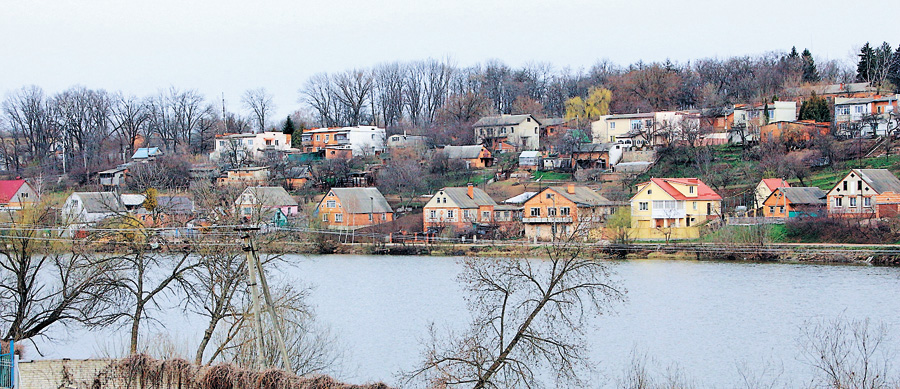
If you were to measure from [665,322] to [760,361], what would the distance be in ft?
14.9

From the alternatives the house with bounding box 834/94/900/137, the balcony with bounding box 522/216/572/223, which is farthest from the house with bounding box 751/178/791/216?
the house with bounding box 834/94/900/137

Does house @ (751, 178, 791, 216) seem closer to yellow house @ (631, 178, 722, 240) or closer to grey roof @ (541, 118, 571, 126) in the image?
yellow house @ (631, 178, 722, 240)

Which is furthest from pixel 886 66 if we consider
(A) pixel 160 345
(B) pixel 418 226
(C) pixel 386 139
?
(A) pixel 160 345

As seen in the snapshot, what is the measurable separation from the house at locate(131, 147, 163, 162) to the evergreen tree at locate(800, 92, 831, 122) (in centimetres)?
4318

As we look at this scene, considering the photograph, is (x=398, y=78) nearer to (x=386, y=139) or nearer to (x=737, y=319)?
(x=386, y=139)

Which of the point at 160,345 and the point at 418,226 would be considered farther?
the point at 418,226

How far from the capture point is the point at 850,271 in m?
33.4

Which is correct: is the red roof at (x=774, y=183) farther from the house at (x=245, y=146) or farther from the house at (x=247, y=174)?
the house at (x=245, y=146)

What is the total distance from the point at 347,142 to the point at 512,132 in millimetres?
11870

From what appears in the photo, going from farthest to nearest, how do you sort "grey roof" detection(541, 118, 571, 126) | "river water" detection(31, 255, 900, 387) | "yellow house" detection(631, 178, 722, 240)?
"grey roof" detection(541, 118, 571, 126) → "yellow house" detection(631, 178, 722, 240) → "river water" detection(31, 255, 900, 387)

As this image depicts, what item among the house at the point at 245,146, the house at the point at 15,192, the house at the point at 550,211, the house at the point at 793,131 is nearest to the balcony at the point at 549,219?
the house at the point at 550,211

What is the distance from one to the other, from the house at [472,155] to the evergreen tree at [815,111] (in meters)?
19.2

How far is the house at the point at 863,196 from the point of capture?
131 ft

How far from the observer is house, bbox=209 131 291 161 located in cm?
6650
